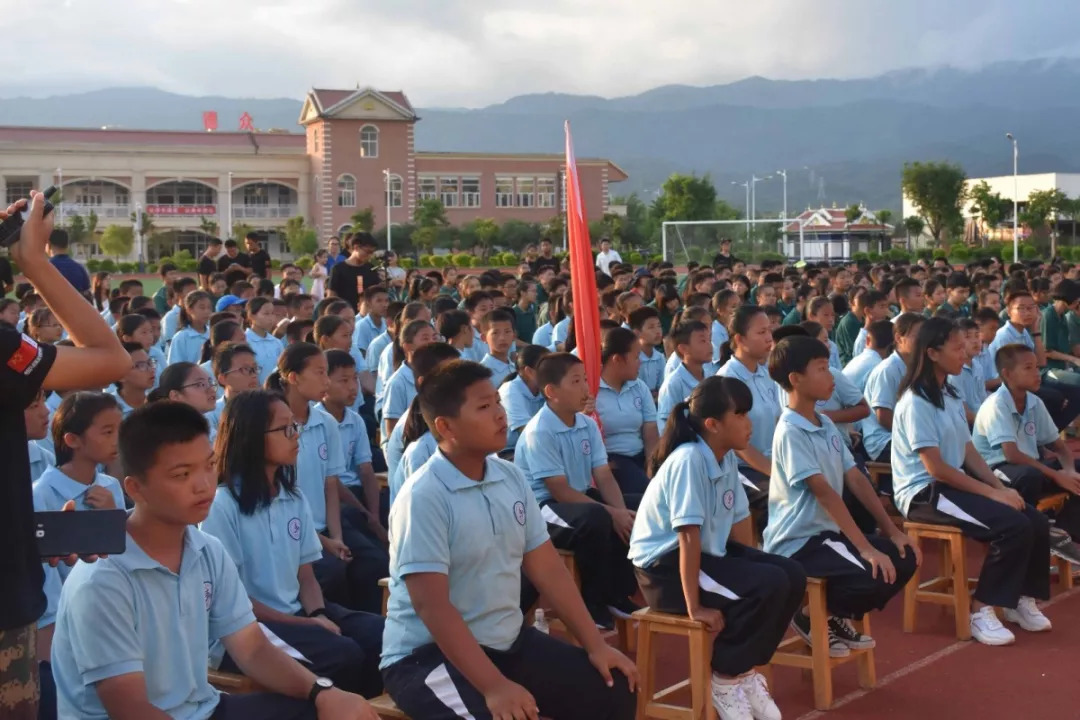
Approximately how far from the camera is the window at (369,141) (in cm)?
5369

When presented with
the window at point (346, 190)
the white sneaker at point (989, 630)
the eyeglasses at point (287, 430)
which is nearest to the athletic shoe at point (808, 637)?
the white sneaker at point (989, 630)

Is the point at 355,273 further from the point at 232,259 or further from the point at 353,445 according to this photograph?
the point at 353,445

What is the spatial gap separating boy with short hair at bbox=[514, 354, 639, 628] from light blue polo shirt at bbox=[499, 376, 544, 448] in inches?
22.5

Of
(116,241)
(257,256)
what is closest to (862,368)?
(257,256)

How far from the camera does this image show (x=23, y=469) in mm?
2332

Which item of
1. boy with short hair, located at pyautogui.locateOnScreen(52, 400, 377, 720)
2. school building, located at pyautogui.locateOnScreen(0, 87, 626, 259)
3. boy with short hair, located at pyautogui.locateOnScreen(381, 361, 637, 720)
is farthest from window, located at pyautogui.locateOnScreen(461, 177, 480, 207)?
boy with short hair, located at pyautogui.locateOnScreen(52, 400, 377, 720)

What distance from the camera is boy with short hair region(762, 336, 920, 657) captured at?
4.38 m

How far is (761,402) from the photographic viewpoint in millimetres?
6043

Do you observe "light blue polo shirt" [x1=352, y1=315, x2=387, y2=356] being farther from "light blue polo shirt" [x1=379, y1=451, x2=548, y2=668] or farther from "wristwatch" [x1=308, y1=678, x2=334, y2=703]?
"wristwatch" [x1=308, y1=678, x2=334, y2=703]

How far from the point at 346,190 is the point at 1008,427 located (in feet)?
163

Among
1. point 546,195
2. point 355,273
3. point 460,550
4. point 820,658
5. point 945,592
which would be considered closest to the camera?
point 460,550

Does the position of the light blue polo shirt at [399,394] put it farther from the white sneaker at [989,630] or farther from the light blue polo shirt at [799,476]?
the white sneaker at [989,630]

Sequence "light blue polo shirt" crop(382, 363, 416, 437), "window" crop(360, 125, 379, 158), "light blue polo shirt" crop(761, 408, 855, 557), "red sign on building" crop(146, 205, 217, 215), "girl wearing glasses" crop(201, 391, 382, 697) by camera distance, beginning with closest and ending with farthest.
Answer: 1. "girl wearing glasses" crop(201, 391, 382, 697)
2. "light blue polo shirt" crop(761, 408, 855, 557)
3. "light blue polo shirt" crop(382, 363, 416, 437)
4. "red sign on building" crop(146, 205, 217, 215)
5. "window" crop(360, 125, 379, 158)

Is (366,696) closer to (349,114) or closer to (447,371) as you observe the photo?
(447,371)
